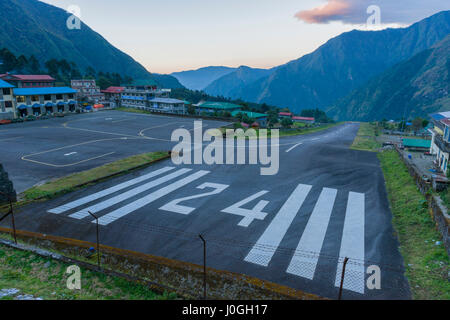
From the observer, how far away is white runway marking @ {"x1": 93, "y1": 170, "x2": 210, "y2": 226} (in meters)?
17.2

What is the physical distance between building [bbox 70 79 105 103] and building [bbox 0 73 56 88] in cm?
1535

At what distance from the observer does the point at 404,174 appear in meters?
25.4

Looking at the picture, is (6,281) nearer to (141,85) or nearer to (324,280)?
(324,280)

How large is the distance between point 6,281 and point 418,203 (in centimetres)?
2389

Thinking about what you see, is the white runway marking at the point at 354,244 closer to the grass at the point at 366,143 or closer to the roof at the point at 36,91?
the grass at the point at 366,143

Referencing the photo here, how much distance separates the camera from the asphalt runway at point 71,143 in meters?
27.4

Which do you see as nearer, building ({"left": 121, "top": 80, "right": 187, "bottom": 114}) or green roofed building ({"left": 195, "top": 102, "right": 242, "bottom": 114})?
building ({"left": 121, "top": 80, "right": 187, "bottom": 114})

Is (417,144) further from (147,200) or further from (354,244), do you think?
(147,200)

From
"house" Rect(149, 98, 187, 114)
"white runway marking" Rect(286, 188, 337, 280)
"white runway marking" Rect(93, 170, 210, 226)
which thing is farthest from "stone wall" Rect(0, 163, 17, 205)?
"house" Rect(149, 98, 187, 114)

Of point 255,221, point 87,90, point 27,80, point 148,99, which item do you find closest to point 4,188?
point 255,221

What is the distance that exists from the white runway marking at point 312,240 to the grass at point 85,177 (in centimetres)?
1858

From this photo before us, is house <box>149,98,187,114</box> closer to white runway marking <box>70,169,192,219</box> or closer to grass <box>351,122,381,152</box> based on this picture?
grass <box>351,122,381,152</box>

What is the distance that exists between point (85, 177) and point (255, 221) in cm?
1710

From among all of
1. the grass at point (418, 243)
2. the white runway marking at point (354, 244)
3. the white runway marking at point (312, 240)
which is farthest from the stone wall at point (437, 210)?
the white runway marking at point (312, 240)
